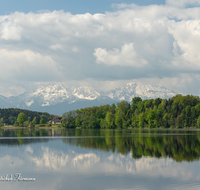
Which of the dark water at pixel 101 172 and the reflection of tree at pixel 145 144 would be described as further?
the reflection of tree at pixel 145 144

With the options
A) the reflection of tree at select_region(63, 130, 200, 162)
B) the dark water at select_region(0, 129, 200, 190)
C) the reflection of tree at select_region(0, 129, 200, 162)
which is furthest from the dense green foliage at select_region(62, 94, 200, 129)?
the dark water at select_region(0, 129, 200, 190)

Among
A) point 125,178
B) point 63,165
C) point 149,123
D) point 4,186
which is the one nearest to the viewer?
point 4,186

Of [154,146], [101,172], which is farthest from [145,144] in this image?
[101,172]

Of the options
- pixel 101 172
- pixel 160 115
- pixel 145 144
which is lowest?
pixel 145 144

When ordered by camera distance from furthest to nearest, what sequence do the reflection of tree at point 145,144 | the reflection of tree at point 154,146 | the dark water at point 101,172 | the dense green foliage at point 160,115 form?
the dense green foliage at point 160,115 → the reflection of tree at point 145,144 → the reflection of tree at point 154,146 → the dark water at point 101,172

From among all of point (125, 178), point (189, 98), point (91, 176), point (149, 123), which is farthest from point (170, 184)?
point (189, 98)

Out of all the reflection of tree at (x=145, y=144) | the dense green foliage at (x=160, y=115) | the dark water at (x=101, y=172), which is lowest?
the reflection of tree at (x=145, y=144)

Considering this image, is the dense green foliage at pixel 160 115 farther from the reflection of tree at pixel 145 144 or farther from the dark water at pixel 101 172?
the dark water at pixel 101 172

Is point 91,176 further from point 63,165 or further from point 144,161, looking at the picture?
point 144,161

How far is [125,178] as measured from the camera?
2530 centimetres

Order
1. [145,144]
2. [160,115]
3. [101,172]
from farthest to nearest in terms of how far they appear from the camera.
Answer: [160,115]
[145,144]
[101,172]

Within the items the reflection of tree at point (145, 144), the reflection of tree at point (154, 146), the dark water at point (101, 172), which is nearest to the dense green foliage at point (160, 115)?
the reflection of tree at point (145, 144)

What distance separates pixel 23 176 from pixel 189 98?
176 metres

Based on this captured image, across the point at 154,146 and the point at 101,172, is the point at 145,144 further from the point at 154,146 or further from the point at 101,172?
the point at 101,172
